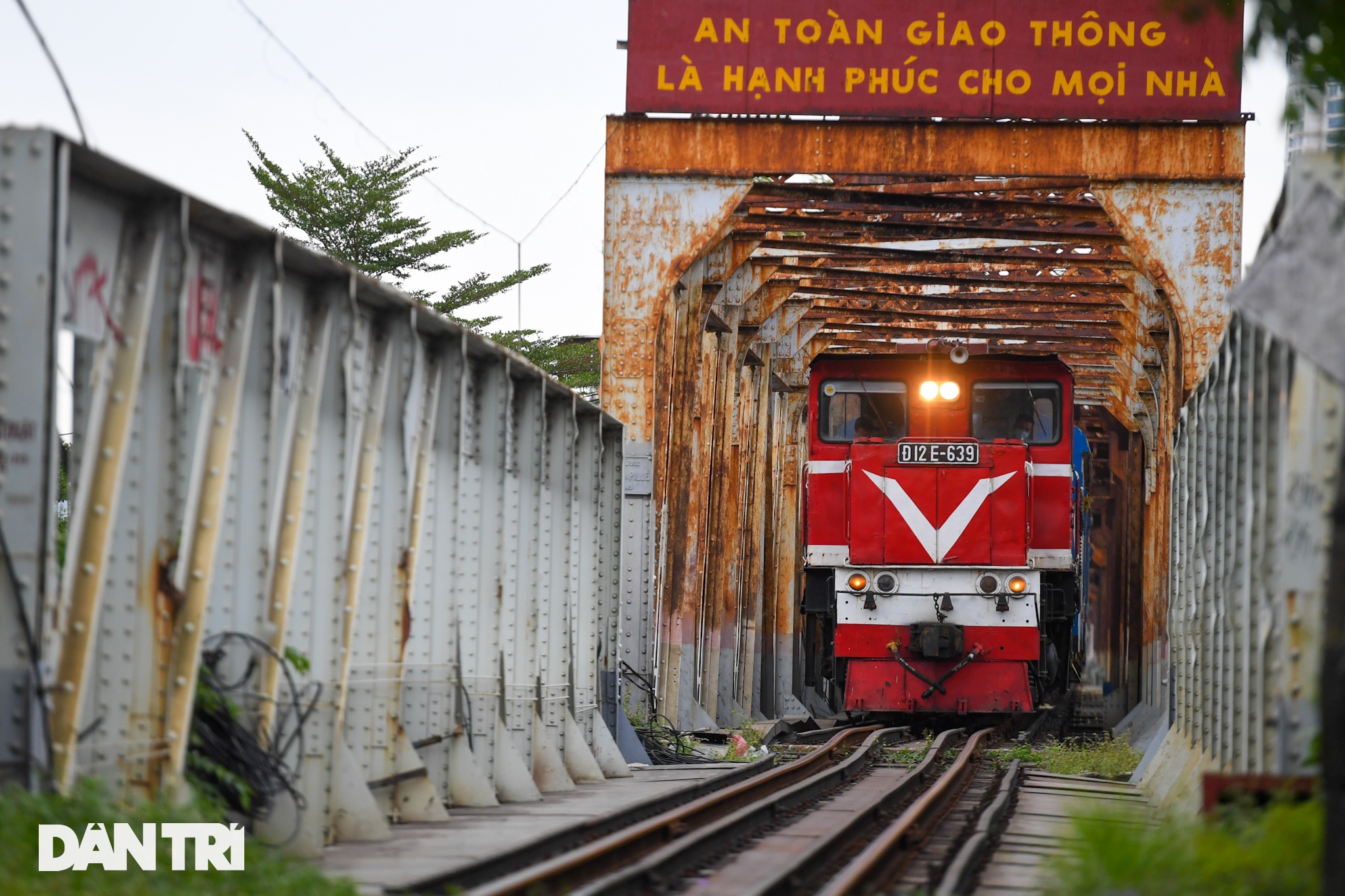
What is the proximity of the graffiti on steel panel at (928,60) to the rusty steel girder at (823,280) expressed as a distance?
261 millimetres

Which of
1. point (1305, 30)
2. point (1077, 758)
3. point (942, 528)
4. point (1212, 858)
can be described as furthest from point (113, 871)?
point (942, 528)

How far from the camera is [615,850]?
23.6 ft

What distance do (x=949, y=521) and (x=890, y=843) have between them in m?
8.10

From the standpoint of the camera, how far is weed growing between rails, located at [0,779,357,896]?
4699mm

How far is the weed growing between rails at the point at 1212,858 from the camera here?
4691 millimetres

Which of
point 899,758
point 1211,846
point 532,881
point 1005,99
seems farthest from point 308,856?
point 1005,99

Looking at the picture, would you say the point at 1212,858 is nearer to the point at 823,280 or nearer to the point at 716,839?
the point at 716,839

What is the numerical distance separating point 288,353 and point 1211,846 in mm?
4461

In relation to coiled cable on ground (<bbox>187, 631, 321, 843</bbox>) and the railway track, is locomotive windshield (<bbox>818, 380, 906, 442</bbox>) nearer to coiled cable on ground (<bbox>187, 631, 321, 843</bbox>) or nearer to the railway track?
the railway track

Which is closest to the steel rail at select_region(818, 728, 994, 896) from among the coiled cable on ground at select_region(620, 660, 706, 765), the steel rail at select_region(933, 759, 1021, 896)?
the steel rail at select_region(933, 759, 1021, 896)

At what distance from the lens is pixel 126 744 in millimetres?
5859

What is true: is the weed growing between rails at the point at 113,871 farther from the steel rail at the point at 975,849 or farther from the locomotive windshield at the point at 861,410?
the locomotive windshield at the point at 861,410

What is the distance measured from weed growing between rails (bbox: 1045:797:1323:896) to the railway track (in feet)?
4.33

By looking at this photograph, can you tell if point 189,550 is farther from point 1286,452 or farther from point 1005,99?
point 1005,99
